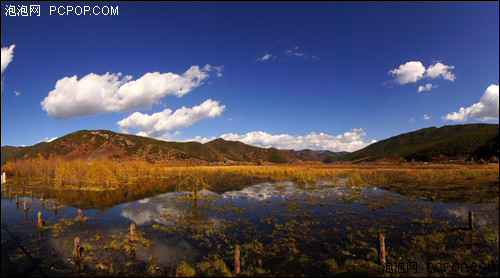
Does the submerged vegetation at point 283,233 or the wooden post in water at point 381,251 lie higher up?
the wooden post in water at point 381,251

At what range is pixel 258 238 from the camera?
2192cm

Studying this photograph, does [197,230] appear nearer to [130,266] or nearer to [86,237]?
[130,266]

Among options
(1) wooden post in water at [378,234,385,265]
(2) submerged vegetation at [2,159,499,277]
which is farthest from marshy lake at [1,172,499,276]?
(1) wooden post in water at [378,234,385,265]

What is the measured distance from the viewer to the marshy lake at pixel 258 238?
16.3 meters

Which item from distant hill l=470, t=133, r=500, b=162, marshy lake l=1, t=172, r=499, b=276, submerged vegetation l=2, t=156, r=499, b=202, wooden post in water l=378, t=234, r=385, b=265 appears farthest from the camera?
distant hill l=470, t=133, r=500, b=162

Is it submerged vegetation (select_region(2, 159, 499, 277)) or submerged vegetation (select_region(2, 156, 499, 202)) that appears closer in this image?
submerged vegetation (select_region(2, 159, 499, 277))

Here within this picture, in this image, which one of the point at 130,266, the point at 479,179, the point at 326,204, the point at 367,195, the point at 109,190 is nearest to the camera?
the point at 130,266

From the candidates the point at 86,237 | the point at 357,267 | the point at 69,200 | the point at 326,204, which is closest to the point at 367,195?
the point at 326,204

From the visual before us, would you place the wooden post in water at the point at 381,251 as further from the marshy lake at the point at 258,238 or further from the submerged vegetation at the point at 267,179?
the submerged vegetation at the point at 267,179

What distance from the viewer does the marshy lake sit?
16312mm

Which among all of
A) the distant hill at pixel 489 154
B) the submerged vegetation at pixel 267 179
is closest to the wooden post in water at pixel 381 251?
the submerged vegetation at pixel 267 179

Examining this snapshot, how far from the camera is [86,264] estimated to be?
691 inches

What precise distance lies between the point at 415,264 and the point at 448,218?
14.6 m

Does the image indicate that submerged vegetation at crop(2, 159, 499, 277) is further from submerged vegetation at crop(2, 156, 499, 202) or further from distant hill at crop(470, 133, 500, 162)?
distant hill at crop(470, 133, 500, 162)
